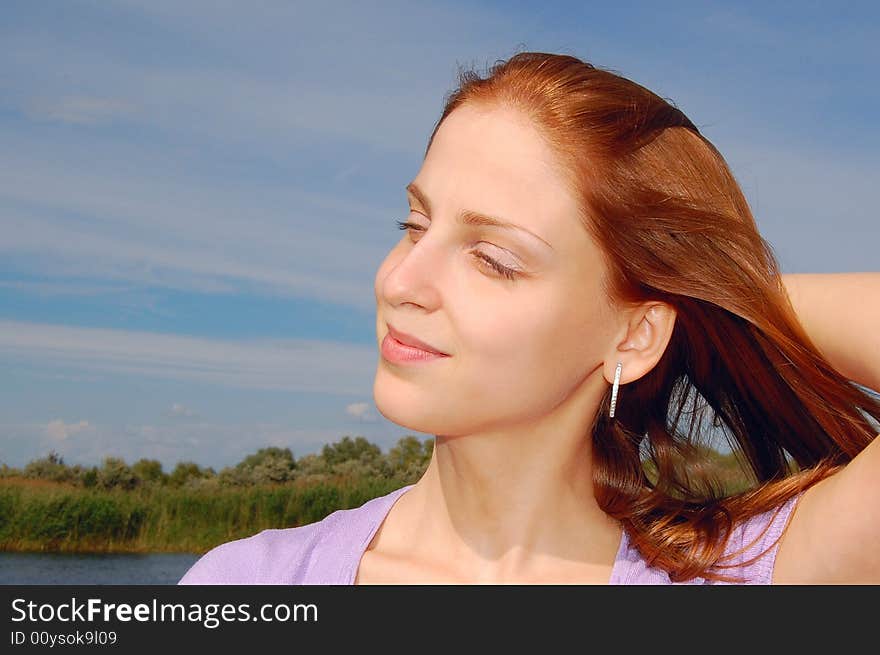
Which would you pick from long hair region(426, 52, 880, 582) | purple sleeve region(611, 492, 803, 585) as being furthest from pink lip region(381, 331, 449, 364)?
purple sleeve region(611, 492, 803, 585)

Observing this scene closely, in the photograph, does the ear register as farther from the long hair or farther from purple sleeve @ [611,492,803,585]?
purple sleeve @ [611,492,803,585]

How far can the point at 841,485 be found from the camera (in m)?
2.25

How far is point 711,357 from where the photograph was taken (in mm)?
2748

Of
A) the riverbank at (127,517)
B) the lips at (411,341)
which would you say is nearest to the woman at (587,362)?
the lips at (411,341)

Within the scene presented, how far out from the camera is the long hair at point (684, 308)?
2.41 meters

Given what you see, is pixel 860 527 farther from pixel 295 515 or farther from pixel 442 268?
pixel 295 515

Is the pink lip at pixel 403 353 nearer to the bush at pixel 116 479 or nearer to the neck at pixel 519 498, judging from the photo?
the neck at pixel 519 498

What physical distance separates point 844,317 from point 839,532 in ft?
1.77

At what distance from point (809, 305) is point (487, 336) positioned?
2.98ft

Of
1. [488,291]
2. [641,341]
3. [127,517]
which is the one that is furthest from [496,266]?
[127,517]

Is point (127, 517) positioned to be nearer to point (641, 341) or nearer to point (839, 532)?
point (641, 341)

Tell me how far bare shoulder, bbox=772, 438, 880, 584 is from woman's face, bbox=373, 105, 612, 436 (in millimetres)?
731
